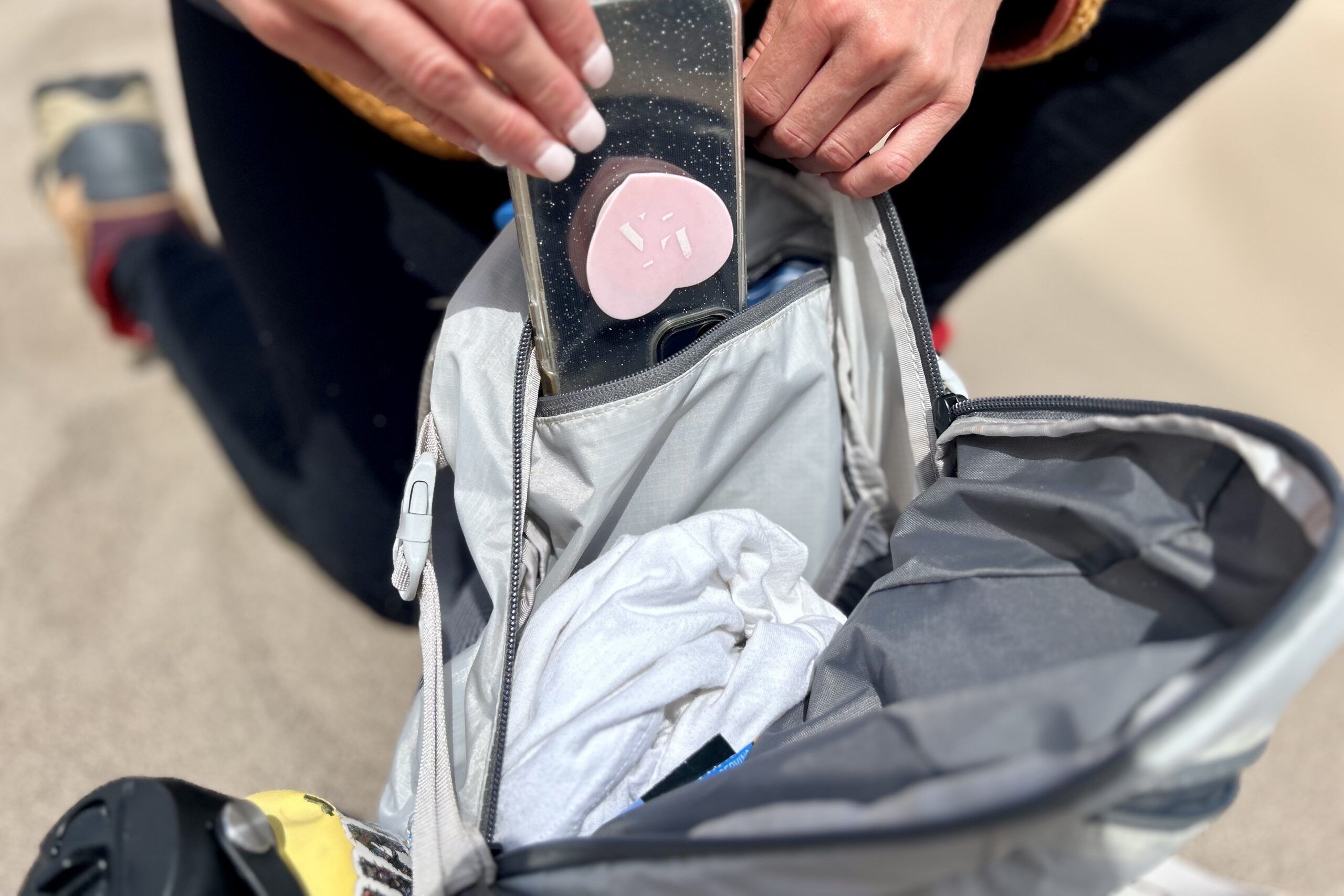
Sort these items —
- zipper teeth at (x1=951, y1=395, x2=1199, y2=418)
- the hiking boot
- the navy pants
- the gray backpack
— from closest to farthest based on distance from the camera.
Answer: the gray backpack, zipper teeth at (x1=951, y1=395, x2=1199, y2=418), the navy pants, the hiking boot

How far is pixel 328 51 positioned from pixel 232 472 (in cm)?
83

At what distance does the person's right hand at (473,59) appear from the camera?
37 centimetres

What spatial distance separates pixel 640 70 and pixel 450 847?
389 mm

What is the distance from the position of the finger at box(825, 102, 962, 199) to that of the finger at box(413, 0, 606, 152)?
0.18 meters

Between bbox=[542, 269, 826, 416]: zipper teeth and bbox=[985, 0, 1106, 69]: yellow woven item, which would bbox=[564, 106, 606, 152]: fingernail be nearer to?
bbox=[542, 269, 826, 416]: zipper teeth

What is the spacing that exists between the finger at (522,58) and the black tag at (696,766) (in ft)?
1.06

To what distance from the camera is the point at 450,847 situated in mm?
424

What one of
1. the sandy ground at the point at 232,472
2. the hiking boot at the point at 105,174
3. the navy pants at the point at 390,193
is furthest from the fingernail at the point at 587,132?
the hiking boot at the point at 105,174

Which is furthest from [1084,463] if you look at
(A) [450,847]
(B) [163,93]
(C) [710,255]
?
(B) [163,93]

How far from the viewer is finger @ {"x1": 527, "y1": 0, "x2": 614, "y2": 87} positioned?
0.38 m

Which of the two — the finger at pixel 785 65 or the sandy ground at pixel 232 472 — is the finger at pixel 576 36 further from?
the sandy ground at pixel 232 472

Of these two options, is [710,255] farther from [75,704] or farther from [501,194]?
[75,704]

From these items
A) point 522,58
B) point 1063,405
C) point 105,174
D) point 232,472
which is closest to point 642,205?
point 522,58

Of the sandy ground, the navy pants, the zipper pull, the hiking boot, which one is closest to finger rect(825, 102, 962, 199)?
the zipper pull
